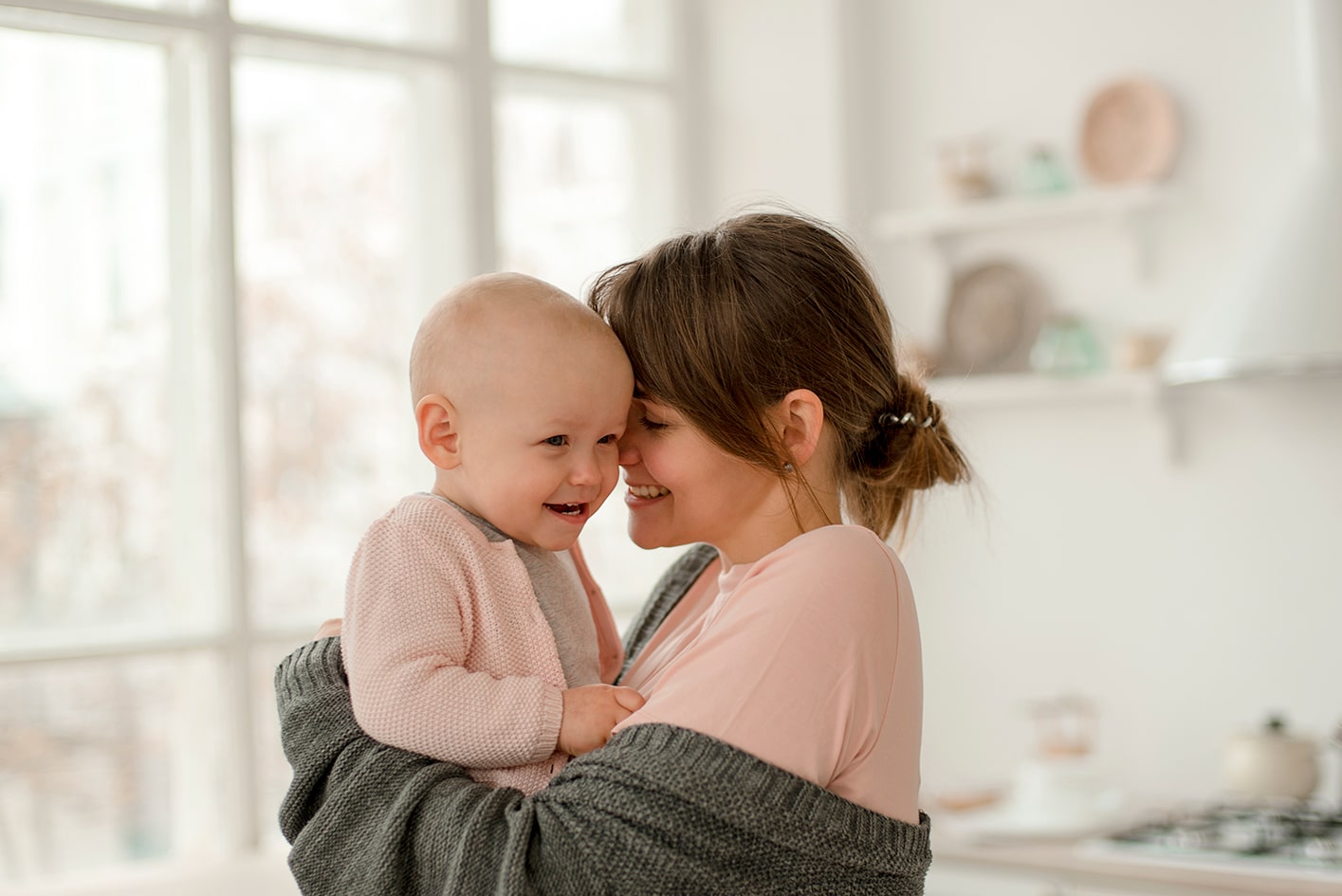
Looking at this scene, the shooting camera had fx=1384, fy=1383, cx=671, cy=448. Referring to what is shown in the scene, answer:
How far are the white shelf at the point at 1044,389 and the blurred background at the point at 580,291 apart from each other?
11 mm

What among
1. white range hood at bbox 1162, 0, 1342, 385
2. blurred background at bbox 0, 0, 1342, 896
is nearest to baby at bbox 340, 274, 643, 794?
blurred background at bbox 0, 0, 1342, 896

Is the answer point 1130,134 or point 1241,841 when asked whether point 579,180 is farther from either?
point 1241,841

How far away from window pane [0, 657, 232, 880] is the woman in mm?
1614

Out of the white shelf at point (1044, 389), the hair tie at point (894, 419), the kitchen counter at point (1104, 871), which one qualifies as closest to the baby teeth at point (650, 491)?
the hair tie at point (894, 419)

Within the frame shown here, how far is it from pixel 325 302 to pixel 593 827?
222 cm

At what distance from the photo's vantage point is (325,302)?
3.08 metres

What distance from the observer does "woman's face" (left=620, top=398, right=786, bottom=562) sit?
4.33ft

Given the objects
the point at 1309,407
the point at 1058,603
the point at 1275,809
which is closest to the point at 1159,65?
the point at 1309,407

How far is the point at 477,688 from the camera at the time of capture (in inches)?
45.9

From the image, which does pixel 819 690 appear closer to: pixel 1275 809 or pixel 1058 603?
pixel 1275 809

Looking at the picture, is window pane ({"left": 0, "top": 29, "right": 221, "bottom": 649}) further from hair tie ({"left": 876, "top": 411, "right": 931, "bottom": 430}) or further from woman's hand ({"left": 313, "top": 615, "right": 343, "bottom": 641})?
hair tie ({"left": 876, "top": 411, "right": 931, "bottom": 430})

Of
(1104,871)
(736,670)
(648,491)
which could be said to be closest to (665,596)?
(648,491)

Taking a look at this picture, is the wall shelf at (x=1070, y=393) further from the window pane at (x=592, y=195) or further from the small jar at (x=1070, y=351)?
the window pane at (x=592, y=195)

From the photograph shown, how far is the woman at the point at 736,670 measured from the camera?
1076 mm
